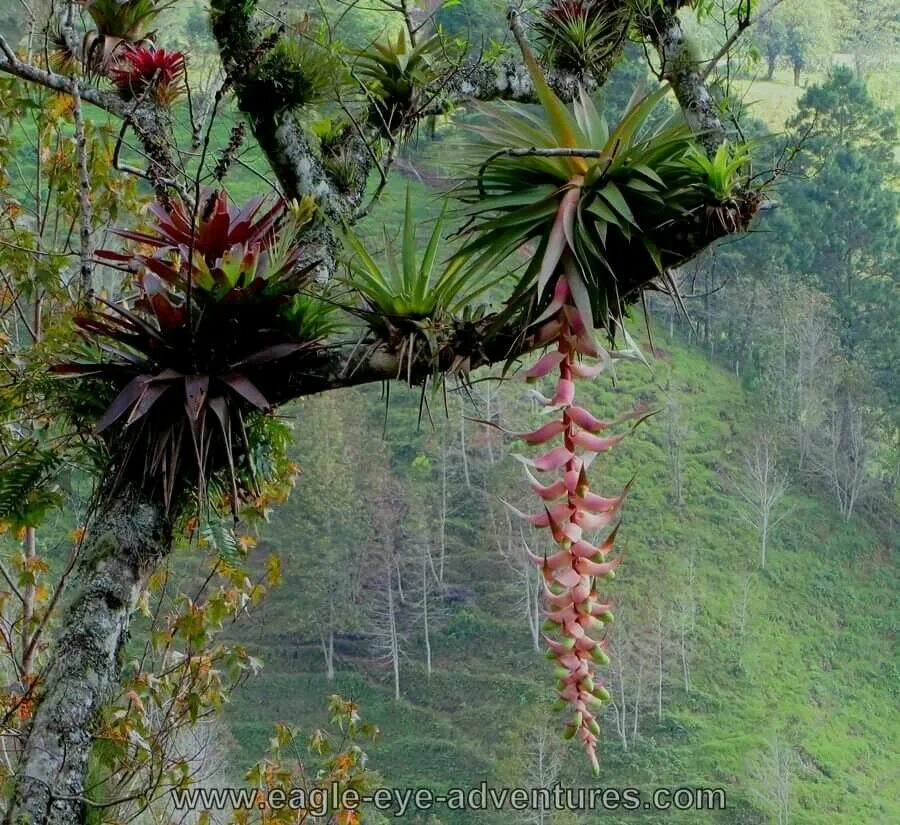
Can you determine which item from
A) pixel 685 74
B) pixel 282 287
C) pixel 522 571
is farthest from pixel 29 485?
pixel 522 571

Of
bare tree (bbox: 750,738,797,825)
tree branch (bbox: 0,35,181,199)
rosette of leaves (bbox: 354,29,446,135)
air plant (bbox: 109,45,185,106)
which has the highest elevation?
bare tree (bbox: 750,738,797,825)

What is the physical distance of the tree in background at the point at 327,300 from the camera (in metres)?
1.33

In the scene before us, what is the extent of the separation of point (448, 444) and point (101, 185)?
37.1 ft

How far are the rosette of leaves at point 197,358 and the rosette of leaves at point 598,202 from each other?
0.35 m

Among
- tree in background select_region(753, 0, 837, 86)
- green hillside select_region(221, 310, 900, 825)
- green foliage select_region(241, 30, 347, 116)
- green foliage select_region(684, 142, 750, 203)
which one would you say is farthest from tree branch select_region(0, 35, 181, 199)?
tree in background select_region(753, 0, 837, 86)

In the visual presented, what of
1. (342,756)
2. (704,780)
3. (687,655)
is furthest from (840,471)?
(342,756)

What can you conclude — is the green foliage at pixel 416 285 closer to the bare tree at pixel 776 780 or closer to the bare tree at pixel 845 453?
the bare tree at pixel 776 780

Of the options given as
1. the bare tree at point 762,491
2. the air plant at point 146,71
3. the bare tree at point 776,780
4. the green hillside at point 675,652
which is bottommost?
the air plant at point 146,71

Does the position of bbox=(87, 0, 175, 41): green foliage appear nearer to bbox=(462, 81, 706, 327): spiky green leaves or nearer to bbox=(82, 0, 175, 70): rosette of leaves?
bbox=(82, 0, 175, 70): rosette of leaves

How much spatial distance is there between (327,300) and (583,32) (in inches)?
43.4

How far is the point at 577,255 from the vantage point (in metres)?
1.35

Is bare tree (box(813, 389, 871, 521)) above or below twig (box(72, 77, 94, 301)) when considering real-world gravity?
above

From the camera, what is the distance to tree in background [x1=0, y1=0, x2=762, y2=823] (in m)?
1.33

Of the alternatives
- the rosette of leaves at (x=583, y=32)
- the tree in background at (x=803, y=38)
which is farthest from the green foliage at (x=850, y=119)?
the rosette of leaves at (x=583, y=32)
